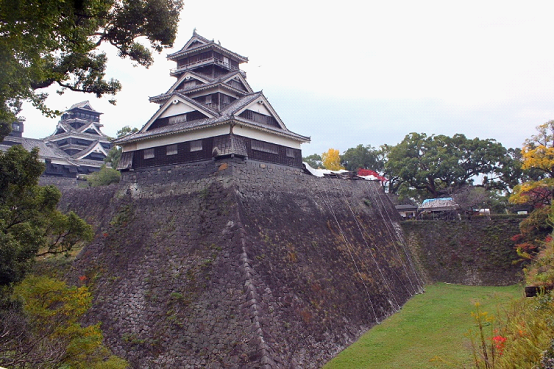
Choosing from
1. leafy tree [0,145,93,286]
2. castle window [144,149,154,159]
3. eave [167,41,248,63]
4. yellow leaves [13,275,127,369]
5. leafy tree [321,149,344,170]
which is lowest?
yellow leaves [13,275,127,369]

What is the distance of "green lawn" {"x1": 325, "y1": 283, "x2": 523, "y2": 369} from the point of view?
11.3m

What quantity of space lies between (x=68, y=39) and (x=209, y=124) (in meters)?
8.06

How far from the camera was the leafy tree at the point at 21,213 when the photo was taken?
8508 millimetres

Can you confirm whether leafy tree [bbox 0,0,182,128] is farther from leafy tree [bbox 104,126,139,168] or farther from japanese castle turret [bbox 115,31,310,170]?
leafy tree [bbox 104,126,139,168]

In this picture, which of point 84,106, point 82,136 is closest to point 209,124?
point 82,136

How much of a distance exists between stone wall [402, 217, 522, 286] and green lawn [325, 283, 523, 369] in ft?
9.37

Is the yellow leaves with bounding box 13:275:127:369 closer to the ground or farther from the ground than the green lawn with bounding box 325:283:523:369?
farther from the ground

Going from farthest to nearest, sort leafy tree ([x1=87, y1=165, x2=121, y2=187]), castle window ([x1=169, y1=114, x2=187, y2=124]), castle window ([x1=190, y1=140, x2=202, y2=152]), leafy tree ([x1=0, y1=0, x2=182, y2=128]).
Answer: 1. leafy tree ([x1=87, y1=165, x2=121, y2=187])
2. castle window ([x1=169, y1=114, x2=187, y2=124])
3. castle window ([x1=190, y1=140, x2=202, y2=152])
4. leafy tree ([x1=0, y1=0, x2=182, y2=128])

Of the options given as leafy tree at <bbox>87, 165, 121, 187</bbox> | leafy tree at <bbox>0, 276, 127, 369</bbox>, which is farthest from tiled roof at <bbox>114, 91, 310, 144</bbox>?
leafy tree at <bbox>87, 165, 121, 187</bbox>

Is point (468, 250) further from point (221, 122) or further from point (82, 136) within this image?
point (82, 136)

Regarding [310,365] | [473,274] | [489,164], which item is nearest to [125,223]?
[310,365]

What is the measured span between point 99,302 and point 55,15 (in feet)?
33.0

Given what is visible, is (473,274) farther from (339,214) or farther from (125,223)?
(125,223)

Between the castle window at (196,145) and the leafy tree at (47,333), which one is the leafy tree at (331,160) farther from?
the leafy tree at (47,333)
